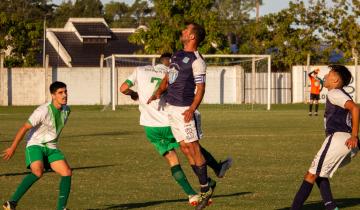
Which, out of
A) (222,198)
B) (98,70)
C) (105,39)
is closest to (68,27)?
(105,39)

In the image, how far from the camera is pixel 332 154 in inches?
434

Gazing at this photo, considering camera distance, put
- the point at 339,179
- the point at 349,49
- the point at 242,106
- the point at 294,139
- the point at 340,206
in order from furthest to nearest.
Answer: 1. the point at 349,49
2. the point at 242,106
3. the point at 294,139
4. the point at 339,179
5. the point at 340,206

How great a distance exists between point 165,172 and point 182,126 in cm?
477

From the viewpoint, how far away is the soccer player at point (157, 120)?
13.0 m

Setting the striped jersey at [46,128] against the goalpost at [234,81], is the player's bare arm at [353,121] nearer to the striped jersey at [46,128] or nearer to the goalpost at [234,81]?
the striped jersey at [46,128]

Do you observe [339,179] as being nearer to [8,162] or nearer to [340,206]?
[340,206]

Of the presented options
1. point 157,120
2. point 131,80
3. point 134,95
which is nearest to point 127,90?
point 134,95

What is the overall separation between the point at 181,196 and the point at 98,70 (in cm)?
4379

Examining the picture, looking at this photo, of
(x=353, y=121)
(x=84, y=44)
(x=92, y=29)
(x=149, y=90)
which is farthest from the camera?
(x=92, y=29)

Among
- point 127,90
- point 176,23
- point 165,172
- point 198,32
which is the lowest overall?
point 165,172

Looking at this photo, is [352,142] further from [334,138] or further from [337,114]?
[337,114]

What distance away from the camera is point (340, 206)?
1252 cm

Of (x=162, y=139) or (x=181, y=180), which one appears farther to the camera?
(x=162, y=139)

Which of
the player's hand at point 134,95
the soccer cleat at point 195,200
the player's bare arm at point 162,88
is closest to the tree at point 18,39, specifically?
the player's hand at point 134,95
